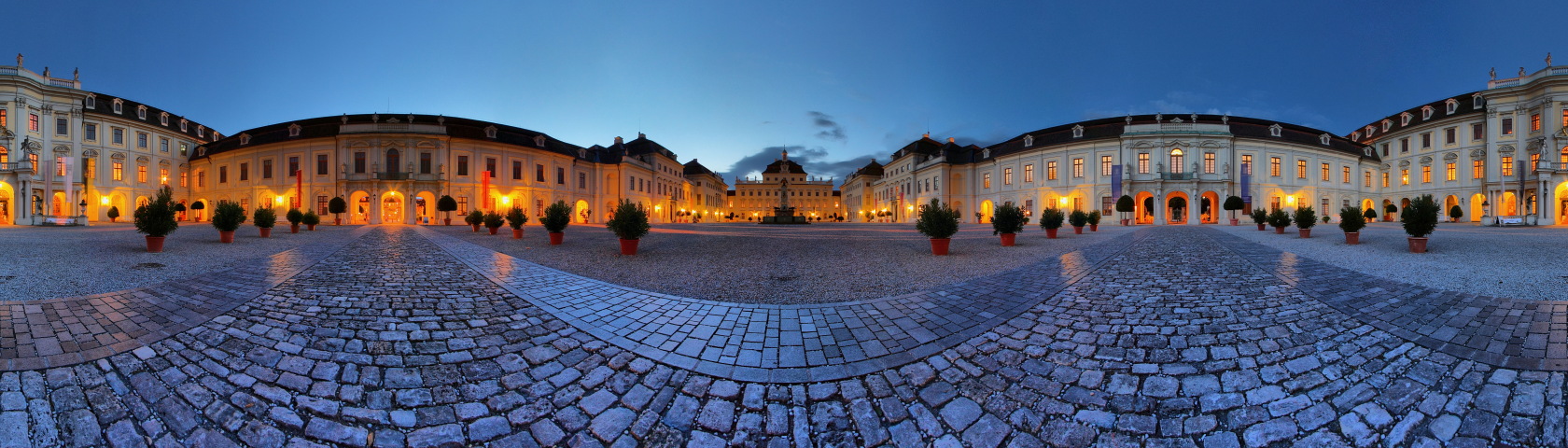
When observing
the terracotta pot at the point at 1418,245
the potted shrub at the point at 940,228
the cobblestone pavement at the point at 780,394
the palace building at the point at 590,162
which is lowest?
the cobblestone pavement at the point at 780,394

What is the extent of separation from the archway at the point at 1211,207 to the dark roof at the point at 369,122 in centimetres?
Answer: 4930

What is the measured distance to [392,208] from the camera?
119 feet

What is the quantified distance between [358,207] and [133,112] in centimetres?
1922

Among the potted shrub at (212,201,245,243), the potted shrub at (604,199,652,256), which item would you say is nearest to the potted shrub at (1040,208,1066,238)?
the potted shrub at (604,199,652,256)

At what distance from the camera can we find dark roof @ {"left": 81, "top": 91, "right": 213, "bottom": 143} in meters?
A: 35.8

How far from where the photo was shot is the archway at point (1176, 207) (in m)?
39.2

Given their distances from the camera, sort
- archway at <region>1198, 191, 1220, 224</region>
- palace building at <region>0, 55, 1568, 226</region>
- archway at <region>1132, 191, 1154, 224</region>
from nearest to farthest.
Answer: palace building at <region>0, 55, 1568, 226</region>
archway at <region>1198, 191, 1220, 224</region>
archway at <region>1132, 191, 1154, 224</region>

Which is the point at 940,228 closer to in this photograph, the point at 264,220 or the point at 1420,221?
the point at 1420,221

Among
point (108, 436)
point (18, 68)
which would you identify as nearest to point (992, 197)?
point (108, 436)

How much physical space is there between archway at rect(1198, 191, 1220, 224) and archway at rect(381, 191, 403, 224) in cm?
5611

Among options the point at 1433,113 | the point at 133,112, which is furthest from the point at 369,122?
the point at 1433,113

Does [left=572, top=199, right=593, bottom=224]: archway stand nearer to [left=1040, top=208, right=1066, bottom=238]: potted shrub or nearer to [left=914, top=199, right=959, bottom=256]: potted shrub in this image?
[left=1040, top=208, right=1066, bottom=238]: potted shrub

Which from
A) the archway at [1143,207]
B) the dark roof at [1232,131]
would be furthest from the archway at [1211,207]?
the dark roof at [1232,131]

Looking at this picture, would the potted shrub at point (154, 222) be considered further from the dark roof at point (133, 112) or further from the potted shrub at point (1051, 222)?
the dark roof at point (133, 112)
